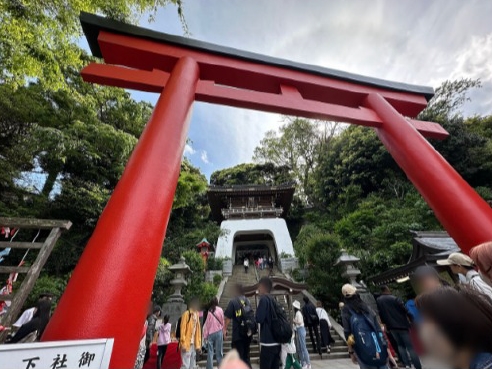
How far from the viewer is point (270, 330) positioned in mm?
3266

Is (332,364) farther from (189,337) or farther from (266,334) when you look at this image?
(266,334)

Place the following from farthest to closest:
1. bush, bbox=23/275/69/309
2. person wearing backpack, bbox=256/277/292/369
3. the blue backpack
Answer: bush, bbox=23/275/69/309 < person wearing backpack, bbox=256/277/292/369 < the blue backpack

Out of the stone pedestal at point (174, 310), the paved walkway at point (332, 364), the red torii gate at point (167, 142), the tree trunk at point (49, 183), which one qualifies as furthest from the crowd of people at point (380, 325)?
the tree trunk at point (49, 183)

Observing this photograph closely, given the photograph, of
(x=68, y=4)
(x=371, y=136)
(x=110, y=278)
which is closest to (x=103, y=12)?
(x=68, y=4)

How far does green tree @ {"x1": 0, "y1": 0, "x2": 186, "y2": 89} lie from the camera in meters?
3.23

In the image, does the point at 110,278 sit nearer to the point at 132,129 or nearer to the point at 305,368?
the point at 305,368

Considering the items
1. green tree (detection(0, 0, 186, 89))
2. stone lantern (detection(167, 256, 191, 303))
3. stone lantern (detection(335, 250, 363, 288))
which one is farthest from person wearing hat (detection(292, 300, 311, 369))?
green tree (detection(0, 0, 186, 89))

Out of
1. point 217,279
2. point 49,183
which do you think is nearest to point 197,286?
point 217,279

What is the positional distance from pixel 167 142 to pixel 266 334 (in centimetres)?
291

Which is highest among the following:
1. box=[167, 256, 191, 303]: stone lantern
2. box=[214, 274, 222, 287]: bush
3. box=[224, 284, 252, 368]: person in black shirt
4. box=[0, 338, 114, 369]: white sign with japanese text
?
box=[214, 274, 222, 287]: bush

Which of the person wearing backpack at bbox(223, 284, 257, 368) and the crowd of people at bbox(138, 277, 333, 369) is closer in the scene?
the crowd of people at bbox(138, 277, 333, 369)

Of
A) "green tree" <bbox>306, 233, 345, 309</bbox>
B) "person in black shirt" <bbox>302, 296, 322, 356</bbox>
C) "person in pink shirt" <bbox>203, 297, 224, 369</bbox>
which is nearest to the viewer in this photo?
"person in pink shirt" <bbox>203, 297, 224, 369</bbox>

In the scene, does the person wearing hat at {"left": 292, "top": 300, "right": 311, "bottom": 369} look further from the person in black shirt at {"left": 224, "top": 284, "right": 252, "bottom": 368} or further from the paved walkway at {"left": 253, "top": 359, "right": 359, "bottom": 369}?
the person in black shirt at {"left": 224, "top": 284, "right": 252, "bottom": 368}

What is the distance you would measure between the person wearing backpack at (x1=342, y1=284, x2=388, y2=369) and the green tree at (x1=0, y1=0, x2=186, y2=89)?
5.26m
